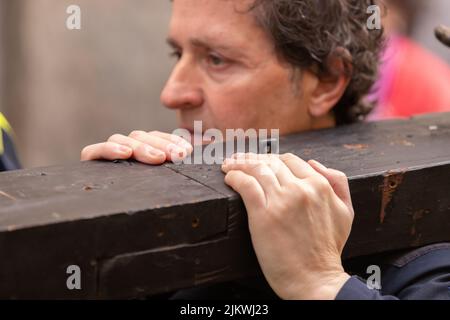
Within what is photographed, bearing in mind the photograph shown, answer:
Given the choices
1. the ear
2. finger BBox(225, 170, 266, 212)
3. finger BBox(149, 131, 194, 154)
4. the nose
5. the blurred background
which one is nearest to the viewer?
finger BBox(225, 170, 266, 212)

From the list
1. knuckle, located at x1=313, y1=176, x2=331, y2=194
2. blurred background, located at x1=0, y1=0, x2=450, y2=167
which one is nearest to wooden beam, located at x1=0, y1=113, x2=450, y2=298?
knuckle, located at x1=313, y1=176, x2=331, y2=194

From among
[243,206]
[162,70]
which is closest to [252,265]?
[243,206]

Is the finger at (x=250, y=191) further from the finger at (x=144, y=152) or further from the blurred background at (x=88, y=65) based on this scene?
the blurred background at (x=88, y=65)

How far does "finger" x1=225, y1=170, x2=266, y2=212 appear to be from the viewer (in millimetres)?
1467

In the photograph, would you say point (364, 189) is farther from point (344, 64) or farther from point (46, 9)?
point (46, 9)

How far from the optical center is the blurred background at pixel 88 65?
5379 mm

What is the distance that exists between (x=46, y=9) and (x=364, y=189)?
167 inches

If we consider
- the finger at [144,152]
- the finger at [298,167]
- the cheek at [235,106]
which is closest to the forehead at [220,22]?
the cheek at [235,106]

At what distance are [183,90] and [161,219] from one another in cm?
84

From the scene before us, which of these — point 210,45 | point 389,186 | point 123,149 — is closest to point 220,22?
point 210,45

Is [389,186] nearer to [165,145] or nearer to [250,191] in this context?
[250,191]

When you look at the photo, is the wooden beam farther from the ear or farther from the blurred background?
the blurred background

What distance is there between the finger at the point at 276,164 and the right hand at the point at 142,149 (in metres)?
0.14

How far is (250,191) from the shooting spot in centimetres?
147
